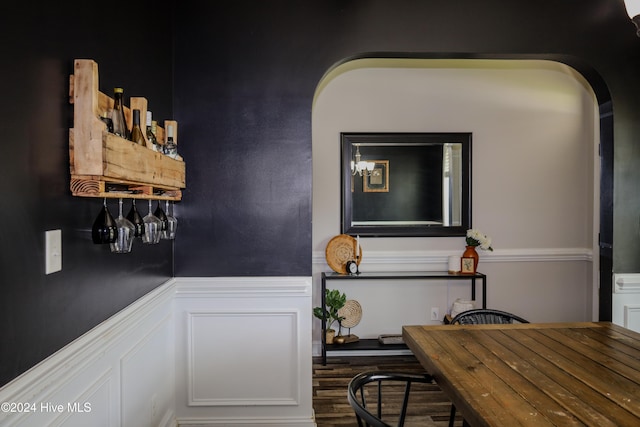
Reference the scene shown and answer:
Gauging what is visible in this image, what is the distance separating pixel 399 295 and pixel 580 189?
1.89 m

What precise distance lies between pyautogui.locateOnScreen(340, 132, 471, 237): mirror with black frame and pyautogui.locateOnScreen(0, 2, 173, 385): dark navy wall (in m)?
2.42

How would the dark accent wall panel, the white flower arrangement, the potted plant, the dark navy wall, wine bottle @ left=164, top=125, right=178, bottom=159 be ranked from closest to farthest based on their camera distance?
1. the dark navy wall
2. wine bottle @ left=164, top=125, right=178, bottom=159
3. the dark accent wall panel
4. the potted plant
5. the white flower arrangement

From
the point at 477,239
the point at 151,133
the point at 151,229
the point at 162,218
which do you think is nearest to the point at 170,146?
the point at 151,133

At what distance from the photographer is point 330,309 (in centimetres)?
376

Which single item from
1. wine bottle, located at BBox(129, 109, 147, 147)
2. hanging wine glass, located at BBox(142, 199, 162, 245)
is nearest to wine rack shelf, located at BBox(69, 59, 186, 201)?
wine bottle, located at BBox(129, 109, 147, 147)

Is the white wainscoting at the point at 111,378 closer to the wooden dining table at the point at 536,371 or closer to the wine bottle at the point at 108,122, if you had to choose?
the wine bottle at the point at 108,122

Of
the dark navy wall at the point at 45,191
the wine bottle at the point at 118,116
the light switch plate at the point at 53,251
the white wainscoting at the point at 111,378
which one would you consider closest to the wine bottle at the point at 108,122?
the wine bottle at the point at 118,116

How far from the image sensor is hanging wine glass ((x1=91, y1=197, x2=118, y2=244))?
4.70 ft

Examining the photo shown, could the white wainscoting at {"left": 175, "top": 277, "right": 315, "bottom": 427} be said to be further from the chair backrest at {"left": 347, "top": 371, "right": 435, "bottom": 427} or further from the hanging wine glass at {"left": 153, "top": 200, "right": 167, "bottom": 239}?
the chair backrest at {"left": 347, "top": 371, "right": 435, "bottom": 427}

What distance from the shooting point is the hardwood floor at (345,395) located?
2.76 meters

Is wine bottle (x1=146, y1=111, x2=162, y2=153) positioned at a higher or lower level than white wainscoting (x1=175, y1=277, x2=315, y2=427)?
higher

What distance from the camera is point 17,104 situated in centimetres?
111

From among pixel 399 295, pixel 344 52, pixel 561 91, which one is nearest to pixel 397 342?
pixel 399 295

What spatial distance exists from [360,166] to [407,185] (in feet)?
1.50
